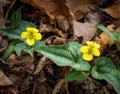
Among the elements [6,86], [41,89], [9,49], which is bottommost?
[41,89]

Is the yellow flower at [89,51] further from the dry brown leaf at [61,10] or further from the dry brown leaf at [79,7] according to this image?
the dry brown leaf at [79,7]

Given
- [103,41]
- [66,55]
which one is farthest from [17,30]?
[103,41]

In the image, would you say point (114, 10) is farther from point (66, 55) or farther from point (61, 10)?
point (66, 55)

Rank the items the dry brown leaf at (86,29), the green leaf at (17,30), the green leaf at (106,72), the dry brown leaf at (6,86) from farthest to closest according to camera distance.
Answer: the dry brown leaf at (86,29) < the green leaf at (17,30) < the dry brown leaf at (6,86) < the green leaf at (106,72)

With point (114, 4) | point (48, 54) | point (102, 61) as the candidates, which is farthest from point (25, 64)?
point (114, 4)

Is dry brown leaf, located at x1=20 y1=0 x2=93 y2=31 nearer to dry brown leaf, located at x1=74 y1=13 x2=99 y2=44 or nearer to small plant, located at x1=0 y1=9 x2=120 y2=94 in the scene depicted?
dry brown leaf, located at x1=74 y1=13 x2=99 y2=44

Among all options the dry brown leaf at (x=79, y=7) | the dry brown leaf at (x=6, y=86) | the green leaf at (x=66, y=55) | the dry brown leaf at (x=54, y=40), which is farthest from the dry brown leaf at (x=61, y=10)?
the dry brown leaf at (x=6, y=86)

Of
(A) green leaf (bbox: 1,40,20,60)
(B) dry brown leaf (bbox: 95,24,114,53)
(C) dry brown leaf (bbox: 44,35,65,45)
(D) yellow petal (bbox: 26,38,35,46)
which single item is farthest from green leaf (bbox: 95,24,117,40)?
(A) green leaf (bbox: 1,40,20,60)
